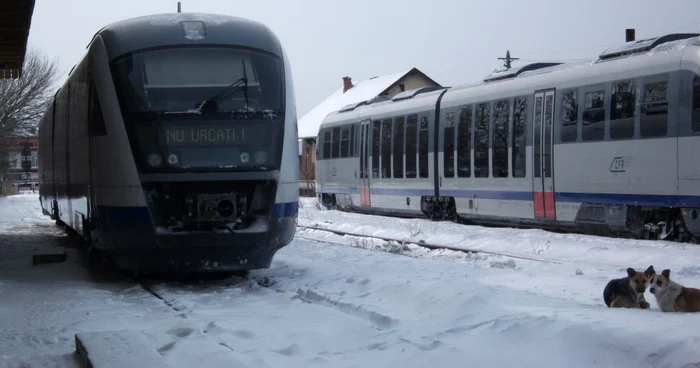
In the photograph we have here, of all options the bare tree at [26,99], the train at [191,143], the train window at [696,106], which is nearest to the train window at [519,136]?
the train window at [696,106]

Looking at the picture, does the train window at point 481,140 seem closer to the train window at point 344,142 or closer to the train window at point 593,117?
the train window at point 593,117

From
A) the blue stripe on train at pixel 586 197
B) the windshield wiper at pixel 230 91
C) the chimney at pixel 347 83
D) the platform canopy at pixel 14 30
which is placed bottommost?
the blue stripe on train at pixel 586 197

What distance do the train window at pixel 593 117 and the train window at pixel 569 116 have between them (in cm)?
24

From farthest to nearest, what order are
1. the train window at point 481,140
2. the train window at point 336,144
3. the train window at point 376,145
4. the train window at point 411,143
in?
the train window at point 336,144
the train window at point 376,145
the train window at point 411,143
the train window at point 481,140

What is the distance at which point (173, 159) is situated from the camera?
970 cm

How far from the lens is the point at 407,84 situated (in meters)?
64.8

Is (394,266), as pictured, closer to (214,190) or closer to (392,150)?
(214,190)

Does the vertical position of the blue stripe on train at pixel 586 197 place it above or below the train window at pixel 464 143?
below

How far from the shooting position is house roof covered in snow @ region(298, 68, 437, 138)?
204 feet

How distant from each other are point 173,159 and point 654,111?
796 cm

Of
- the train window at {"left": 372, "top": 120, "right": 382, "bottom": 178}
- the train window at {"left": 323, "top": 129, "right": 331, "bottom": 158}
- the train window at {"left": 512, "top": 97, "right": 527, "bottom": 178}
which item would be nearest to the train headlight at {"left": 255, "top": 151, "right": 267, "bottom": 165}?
the train window at {"left": 512, "top": 97, "right": 527, "bottom": 178}

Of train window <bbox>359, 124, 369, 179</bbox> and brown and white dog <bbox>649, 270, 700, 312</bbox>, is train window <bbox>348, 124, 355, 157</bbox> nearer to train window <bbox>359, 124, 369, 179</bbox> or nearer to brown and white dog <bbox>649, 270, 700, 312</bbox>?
train window <bbox>359, 124, 369, 179</bbox>

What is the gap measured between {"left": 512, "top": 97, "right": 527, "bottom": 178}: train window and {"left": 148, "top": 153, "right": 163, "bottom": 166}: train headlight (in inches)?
364

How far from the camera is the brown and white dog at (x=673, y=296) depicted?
7.04 metres
